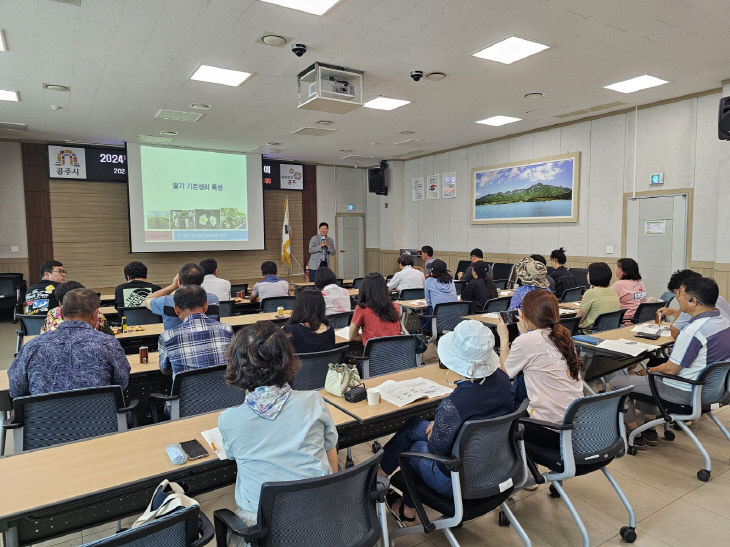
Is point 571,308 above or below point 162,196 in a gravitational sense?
below

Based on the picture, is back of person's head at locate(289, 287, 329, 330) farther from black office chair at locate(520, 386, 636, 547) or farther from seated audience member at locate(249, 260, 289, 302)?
seated audience member at locate(249, 260, 289, 302)

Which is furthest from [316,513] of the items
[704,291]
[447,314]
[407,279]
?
[407,279]

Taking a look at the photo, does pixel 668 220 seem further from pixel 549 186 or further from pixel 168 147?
pixel 168 147

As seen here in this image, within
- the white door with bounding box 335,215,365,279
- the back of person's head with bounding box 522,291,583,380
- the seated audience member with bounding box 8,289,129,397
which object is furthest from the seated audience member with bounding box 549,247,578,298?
the white door with bounding box 335,215,365,279

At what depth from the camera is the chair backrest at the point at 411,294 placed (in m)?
6.60

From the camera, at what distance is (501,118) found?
8398 millimetres

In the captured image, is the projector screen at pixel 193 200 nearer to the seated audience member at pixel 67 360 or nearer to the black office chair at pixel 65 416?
the seated audience member at pixel 67 360

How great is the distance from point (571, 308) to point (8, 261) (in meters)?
10.6

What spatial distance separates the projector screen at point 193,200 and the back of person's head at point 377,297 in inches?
310

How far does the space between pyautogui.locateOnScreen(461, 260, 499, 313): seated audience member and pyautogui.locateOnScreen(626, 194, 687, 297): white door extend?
3.52 meters

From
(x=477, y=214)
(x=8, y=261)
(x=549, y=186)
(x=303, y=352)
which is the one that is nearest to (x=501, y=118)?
(x=549, y=186)

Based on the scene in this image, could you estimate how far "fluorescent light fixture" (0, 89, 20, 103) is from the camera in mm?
6504

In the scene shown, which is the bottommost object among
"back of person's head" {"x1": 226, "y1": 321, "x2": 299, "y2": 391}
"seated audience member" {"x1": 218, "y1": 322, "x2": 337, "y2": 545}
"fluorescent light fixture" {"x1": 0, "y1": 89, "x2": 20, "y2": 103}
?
"seated audience member" {"x1": 218, "y1": 322, "x2": 337, "y2": 545}

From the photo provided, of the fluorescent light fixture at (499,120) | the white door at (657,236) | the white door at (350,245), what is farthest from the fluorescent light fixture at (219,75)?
the white door at (350,245)
